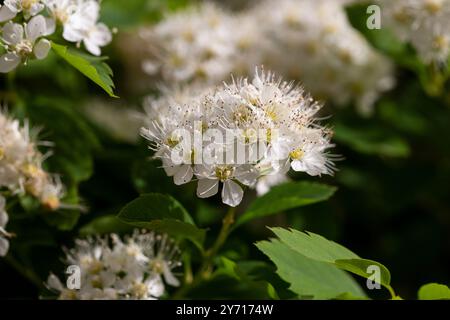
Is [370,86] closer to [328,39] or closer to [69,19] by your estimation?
[328,39]

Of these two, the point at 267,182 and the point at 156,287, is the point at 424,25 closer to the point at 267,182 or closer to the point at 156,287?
the point at 267,182

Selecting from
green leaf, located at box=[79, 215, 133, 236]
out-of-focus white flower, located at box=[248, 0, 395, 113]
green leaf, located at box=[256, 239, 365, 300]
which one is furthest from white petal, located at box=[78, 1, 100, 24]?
out-of-focus white flower, located at box=[248, 0, 395, 113]

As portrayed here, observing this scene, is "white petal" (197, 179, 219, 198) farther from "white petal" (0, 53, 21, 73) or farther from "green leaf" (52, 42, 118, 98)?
"white petal" (0, 53, 21, 73)

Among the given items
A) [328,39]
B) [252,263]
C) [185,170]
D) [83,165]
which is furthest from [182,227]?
[328,39]

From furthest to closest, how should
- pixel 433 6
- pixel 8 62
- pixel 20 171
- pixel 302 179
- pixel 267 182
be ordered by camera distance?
pixel 302 179
pixel 433 6
pixel 267 182
pixel 20 171
pixel 8 62

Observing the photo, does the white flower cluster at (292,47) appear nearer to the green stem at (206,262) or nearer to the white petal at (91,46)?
the white petal at (91,46)

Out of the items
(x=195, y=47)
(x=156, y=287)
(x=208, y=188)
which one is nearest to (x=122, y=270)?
(x=156, y=287)
